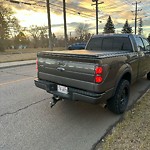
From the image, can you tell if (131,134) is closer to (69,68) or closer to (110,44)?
(69,68)

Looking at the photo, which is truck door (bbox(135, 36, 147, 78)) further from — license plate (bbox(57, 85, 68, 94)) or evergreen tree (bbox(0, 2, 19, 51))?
evergreen tree (bbox(0, 2, 19, 51))

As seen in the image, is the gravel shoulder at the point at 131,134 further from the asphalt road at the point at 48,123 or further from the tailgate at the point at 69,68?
the tailgate at the point at 69,68

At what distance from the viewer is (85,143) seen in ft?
10.9

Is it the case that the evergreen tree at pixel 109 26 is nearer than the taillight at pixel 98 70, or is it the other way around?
the taillight at pixel 98 70

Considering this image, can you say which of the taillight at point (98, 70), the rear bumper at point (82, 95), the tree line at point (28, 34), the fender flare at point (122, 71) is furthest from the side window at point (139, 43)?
the tree line at point (28, 34)

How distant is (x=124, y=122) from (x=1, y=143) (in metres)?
2.45

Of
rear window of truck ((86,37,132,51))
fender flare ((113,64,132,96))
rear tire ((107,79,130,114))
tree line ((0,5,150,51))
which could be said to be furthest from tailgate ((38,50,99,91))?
tree line ((0,5,150,51))

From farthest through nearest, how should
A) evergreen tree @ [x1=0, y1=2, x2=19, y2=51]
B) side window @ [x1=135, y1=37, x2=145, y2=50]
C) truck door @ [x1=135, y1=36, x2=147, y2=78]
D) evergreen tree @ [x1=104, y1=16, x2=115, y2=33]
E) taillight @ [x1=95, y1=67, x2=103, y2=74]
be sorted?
evergreen tree @ [x1=104, y1=16, x2=115, y2=33], evergreen tree @ [x1=0, y1=2, x2=19, y2=51], side window @ [x1=135, y1=37, x2=145, y2=50], truck door @ [x1=135, y1=36, x2=147, y2=78], taillight @ [x1=95, y1=67, x2=103, y2=74]

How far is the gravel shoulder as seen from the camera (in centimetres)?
313

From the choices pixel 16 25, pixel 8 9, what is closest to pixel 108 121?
pixel 8 9

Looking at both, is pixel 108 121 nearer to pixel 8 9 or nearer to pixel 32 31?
A: pixel 8 9

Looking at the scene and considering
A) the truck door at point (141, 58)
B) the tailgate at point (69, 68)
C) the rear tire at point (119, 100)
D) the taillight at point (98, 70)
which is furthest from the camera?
the truck door at point (141, 58)

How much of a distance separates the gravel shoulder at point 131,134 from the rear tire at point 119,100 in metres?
0.21

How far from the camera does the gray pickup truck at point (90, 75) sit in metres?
3.64
